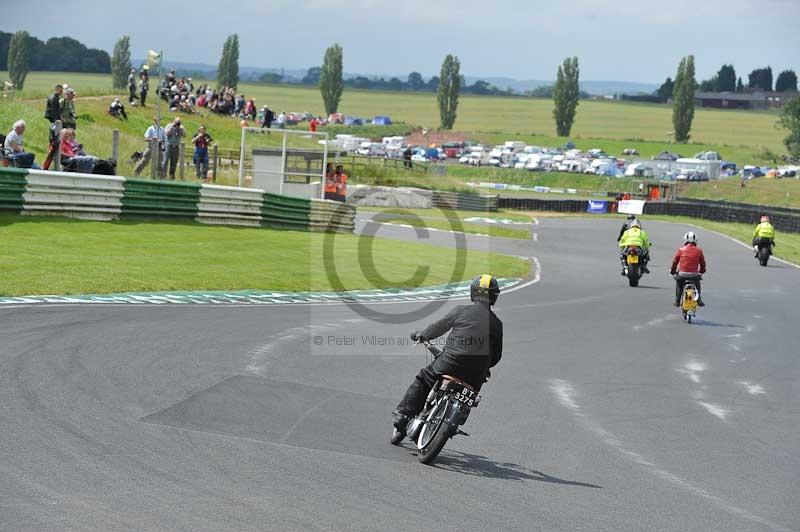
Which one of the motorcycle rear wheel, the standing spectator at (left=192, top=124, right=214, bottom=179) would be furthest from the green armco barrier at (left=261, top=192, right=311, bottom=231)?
the motorcycle rear wheel

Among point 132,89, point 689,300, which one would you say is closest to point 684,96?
point 132,89

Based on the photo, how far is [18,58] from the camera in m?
113

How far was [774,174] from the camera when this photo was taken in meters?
87.3

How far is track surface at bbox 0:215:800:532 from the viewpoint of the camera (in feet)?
25.3

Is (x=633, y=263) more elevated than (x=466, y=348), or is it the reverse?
(x=466, y=348)

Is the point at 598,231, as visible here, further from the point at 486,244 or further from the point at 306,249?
the point at 306,249

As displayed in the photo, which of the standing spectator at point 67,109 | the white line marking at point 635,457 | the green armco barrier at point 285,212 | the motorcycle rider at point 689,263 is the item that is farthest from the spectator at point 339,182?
the white line marking at point 635,457

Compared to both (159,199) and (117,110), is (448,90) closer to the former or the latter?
(117,110)

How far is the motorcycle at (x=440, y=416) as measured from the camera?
936 centimetres

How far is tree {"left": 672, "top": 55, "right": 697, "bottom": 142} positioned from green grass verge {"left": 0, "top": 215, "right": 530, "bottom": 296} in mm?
96610

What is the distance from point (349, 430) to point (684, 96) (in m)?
117

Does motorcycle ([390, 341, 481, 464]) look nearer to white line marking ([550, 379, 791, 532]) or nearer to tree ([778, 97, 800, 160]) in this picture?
white line marking ([550, 379, 791, 532])

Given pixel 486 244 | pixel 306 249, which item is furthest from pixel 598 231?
pixel 306 249

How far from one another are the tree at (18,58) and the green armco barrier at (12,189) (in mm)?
94994
